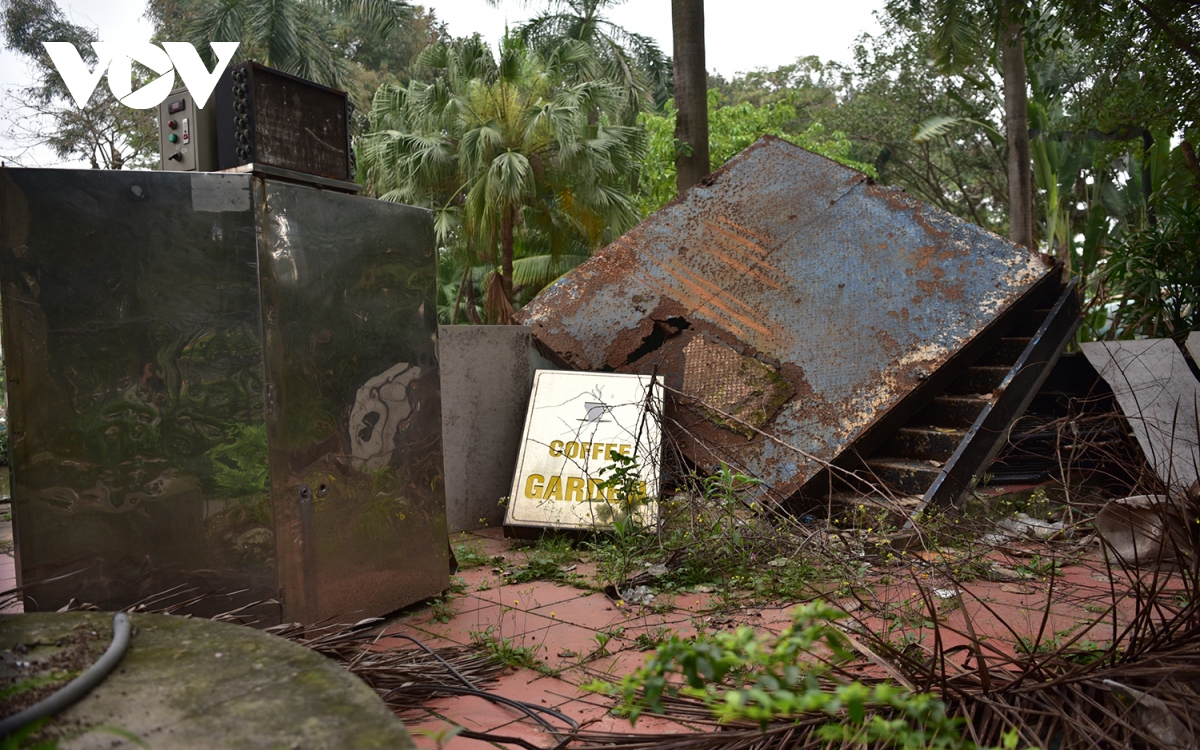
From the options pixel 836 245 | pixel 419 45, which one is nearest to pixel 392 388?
pixel 836 245

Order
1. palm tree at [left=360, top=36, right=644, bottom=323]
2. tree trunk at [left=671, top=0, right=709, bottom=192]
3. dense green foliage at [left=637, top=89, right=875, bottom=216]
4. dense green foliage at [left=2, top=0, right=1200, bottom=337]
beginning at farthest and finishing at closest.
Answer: dense green foliage at [left=637, top=89, right=875, bottom=216] < palm tree at [left=360, top=36, right=644, bottom=323] < tree trunk at [left=671, top=0, right=709, bottom=192] < dense green foliage at [left=2, top=0, right=1200, bottom=337]

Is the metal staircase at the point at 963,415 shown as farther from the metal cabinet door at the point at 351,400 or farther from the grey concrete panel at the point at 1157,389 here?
the metal cabinet door at the point at 351,400

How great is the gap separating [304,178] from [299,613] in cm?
155

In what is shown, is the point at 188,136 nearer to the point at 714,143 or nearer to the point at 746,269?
the point at 746,269

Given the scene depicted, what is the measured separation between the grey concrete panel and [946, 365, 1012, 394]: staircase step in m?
0.56

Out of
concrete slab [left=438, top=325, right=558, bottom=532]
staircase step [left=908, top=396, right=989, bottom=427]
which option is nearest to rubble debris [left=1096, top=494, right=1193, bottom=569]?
staircase step [left=908, top=396, right=989, bottom=427]

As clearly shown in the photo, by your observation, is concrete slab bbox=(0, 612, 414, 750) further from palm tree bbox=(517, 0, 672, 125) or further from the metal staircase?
palm tree bbox=(517, 0, 672, 125)

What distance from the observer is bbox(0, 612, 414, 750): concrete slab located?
3.96 ft

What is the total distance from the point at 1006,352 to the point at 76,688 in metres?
5.15

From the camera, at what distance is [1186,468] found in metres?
4.54

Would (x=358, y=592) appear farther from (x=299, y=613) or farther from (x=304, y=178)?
(x=304, y=178)

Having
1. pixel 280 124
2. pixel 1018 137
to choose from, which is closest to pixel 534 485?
pixel 280 124

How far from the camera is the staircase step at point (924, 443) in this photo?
15.1 feet

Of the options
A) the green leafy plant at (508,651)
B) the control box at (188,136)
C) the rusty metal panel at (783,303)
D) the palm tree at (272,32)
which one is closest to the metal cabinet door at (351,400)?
the control box at (188,136)
